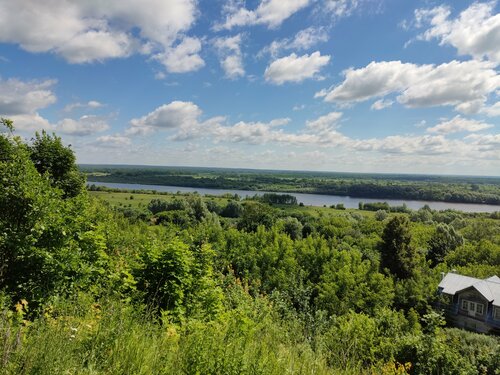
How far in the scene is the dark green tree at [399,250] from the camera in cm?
2958

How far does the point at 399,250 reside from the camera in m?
29.6

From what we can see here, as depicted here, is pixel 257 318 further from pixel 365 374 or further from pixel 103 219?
pixel 103 219

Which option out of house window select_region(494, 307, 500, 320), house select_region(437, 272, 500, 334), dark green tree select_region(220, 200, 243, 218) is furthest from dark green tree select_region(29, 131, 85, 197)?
dark green tree select_region(220, 200, 243, 218)

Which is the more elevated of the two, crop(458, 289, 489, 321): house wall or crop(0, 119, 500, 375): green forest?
crop(0, 119, 500, 375): green forest

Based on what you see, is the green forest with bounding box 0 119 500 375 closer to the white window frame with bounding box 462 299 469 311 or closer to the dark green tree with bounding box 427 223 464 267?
the white window frame with bounding box 462 299 469 311

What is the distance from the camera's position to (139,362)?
10.1 feet

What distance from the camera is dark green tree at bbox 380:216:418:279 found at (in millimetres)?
29578

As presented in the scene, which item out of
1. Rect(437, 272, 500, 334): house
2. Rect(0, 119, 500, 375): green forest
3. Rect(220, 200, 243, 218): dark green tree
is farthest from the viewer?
Rect(220, 200, 243, 218): dark green tree

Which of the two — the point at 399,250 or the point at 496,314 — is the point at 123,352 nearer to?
the point at 496,314

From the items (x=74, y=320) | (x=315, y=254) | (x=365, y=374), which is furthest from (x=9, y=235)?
(x=315, y=254)

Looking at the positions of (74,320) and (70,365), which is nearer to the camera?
(70,365)

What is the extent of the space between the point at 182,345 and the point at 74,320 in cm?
127

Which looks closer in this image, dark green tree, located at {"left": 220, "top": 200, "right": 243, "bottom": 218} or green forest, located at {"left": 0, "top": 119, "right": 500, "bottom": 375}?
green forest, located at {"left": 0, "top": 119, "right": 500, "bottom": 375}

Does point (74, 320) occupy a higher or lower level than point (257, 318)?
higher
